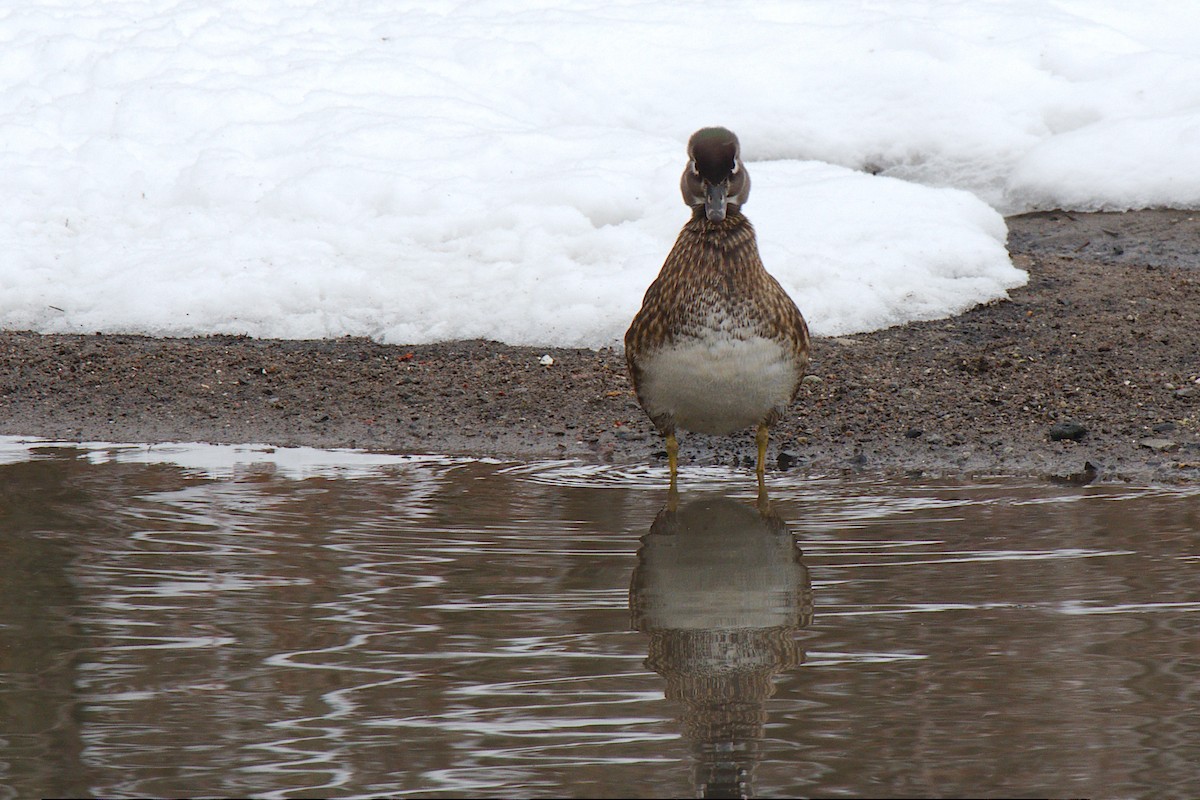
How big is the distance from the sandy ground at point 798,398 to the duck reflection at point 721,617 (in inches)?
43.1

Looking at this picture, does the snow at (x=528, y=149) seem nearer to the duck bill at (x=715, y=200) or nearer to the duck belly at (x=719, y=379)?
the duck bill at (x=715, y=200)

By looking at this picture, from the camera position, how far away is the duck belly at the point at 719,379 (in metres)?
5.56

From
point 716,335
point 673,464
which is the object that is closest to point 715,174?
point 716,335

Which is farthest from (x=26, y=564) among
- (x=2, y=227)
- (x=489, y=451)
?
(x=2, y=227)

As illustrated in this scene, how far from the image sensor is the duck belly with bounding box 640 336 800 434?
18.2 ft

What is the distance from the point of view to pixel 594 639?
363 cm

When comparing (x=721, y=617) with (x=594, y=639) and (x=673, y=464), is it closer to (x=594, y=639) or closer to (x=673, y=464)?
(x=594, y=639)

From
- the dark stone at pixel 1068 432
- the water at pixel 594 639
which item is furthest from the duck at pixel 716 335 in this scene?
the dark stone at pixel 1068 432

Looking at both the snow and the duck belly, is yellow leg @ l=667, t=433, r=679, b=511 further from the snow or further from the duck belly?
the snow

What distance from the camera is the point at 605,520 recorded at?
16.3 ft

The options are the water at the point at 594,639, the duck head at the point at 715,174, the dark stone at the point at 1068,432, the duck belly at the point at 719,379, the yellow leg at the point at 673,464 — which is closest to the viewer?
the water at the point at 594,639

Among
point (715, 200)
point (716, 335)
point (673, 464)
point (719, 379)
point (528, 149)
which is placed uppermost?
point (528, 149)

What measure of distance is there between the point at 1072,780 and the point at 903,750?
12.5 inches

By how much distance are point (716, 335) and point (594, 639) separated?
2163mm
